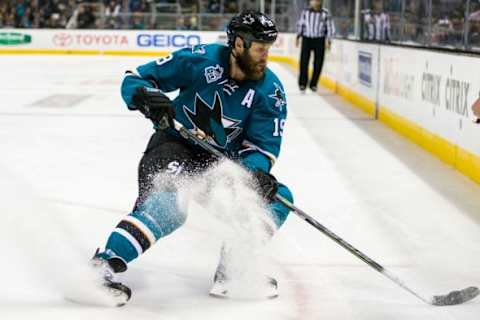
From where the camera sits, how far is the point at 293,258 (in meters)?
3.26

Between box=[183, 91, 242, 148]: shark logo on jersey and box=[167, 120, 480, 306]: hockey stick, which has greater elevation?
box=[183, 91, 242, 148]: shark logo on jersey

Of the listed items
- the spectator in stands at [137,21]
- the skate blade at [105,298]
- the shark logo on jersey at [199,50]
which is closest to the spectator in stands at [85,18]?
the spectator in stands at [137,21]

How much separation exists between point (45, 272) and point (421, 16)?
507 cm

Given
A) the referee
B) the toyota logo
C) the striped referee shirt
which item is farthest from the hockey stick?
the toyota logo

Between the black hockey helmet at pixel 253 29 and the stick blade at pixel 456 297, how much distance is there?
101 centimetres

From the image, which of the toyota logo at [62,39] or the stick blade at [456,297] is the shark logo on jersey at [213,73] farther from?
the toyota logo at [62,39]

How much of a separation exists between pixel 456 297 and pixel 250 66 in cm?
102

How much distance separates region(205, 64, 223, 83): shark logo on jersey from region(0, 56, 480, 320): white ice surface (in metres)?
0.71

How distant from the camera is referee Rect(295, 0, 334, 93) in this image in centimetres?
1048

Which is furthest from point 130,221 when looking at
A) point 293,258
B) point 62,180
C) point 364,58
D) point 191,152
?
point 364,58

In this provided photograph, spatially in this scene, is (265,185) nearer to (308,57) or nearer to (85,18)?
(308,57)

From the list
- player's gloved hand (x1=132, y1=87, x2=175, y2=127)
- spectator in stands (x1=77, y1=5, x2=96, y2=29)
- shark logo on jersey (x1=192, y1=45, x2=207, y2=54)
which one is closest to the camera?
player's gloved hand (x1=132, y1=87, x2=175, y2=127)

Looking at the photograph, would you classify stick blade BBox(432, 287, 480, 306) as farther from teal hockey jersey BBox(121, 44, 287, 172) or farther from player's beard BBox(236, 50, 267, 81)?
player's beard BBox(236, 50, 267, 81)

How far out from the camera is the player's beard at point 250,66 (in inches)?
102
